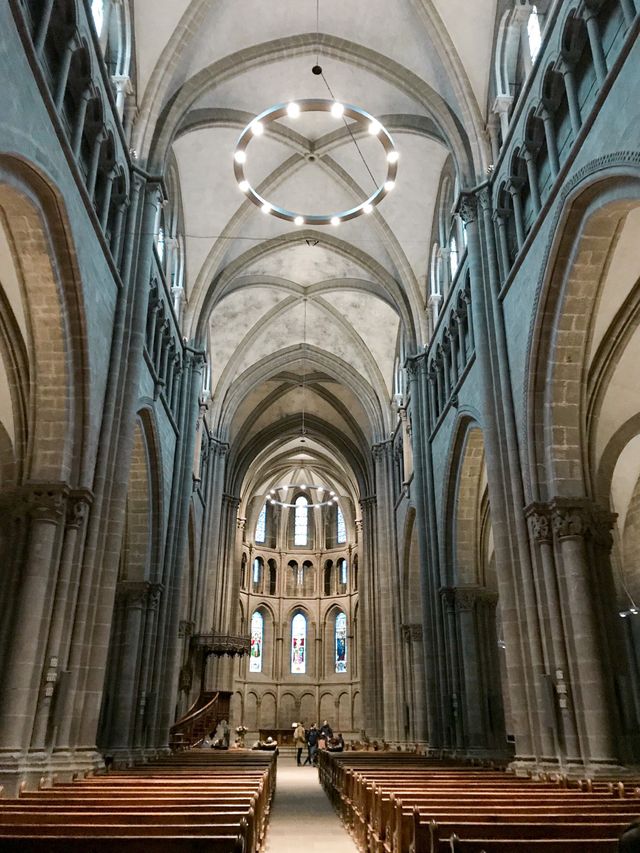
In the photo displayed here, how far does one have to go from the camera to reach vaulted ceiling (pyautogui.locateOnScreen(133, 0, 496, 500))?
695 inches

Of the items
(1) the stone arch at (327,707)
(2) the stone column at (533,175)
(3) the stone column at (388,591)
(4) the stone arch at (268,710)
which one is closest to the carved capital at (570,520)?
(2) the stone column at (533,175)

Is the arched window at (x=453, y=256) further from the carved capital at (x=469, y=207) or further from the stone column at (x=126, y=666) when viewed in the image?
the stone column at (x=126, y=666)

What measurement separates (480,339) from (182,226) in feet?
37.6

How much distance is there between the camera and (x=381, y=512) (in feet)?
108

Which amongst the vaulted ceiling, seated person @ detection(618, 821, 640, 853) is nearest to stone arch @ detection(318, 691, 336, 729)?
the vaulted ceiling

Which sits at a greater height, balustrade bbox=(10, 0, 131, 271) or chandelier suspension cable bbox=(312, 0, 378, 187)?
chandelier suspension cable bbox=(312, 0, 378, 187)

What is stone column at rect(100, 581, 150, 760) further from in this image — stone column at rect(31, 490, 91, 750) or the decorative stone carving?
the decorative stone carving

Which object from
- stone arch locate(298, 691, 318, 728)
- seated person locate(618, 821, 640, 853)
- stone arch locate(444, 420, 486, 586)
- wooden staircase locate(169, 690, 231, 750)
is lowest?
seated person locate(618, 821, 640, 853)

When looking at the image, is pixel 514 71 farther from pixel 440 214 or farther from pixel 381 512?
pixel 381 512

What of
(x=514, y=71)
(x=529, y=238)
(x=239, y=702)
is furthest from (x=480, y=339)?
(x=239, y=702)

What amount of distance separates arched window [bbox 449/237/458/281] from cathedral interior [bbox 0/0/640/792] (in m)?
0.24

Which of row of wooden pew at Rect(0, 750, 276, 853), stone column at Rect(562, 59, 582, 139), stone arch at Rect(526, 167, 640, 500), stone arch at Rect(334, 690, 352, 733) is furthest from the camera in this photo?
stone arch at Rect(334, 690, 352, 733)

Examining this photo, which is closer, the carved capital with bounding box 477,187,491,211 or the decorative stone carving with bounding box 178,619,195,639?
the carved capital with bounding box 477,187,491,211

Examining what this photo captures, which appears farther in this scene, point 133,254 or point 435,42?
point 435,42
